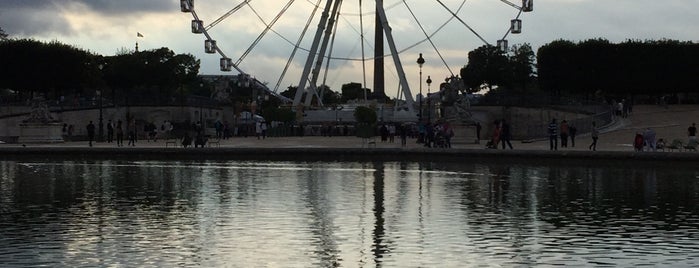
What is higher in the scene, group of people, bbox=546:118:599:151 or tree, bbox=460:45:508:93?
tree, bbox=460:45:508:93

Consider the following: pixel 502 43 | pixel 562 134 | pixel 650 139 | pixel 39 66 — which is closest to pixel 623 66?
pixel 502 43

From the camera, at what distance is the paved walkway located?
47125 millimetres

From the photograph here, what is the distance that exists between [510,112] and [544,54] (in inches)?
312

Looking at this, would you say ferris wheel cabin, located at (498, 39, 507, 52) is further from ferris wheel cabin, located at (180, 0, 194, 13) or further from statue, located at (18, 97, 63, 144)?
statue, located at (18, 97, 63, 144)

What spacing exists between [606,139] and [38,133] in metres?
25.5

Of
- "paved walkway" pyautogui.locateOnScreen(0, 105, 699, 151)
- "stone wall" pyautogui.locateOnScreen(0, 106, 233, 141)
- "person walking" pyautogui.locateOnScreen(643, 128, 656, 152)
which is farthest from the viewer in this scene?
"stone wall" pyautogui.locateOnScreen(0, 106, 233, 141)

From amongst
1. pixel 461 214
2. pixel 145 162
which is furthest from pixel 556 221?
pixel 145 162

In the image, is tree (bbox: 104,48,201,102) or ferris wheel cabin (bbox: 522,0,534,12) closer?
ferris wheel cabin (bbox: 522,0,534,12)

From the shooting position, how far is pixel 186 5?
214 feet

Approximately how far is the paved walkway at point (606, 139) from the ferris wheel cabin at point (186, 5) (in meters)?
8.35

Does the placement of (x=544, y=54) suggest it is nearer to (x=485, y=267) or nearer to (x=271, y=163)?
(x=271, y=163)

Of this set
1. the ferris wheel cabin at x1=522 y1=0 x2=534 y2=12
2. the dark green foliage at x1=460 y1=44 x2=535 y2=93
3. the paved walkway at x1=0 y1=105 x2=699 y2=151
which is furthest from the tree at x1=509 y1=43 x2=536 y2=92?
the ferris wheel cabin at x1=522 y1=0 x2=534 y2=12

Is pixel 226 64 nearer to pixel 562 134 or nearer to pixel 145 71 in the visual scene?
pixel 562 134

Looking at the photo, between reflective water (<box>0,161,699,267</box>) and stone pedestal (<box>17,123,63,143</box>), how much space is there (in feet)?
69.1
